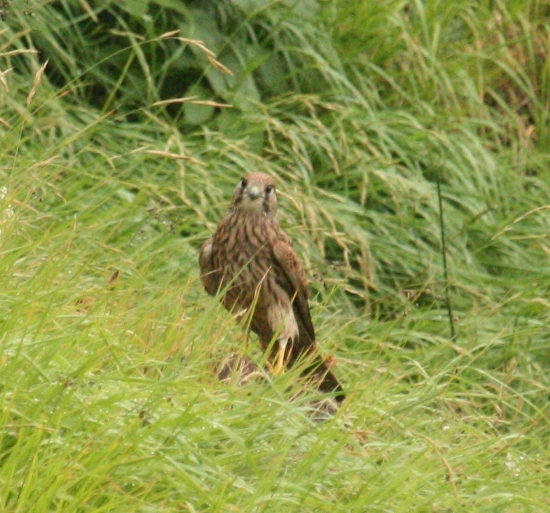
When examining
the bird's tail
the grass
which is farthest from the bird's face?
the bird's tail

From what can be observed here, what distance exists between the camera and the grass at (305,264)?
321 centimetres

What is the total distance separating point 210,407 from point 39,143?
253cm

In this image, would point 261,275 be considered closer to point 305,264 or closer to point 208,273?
point 208,273

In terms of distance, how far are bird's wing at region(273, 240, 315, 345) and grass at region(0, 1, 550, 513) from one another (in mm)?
99

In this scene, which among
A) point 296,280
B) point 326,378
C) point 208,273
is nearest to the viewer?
point 326,378

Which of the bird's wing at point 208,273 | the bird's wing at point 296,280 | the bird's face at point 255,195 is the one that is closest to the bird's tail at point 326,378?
the bird's wing at point 296,280

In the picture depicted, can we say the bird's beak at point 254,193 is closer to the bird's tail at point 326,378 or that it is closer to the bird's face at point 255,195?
the bird's face at point 255,195

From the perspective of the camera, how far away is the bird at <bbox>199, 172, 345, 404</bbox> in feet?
15.4

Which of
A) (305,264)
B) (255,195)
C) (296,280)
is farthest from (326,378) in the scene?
(305,264)

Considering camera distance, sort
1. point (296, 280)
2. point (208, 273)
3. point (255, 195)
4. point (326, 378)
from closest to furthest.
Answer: point (326, 378) → point (208, 273) → point (296, 280) → point (255, 195)

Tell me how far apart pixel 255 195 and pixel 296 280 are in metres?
0.39

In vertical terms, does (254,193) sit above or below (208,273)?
above

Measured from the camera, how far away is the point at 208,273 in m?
4.73

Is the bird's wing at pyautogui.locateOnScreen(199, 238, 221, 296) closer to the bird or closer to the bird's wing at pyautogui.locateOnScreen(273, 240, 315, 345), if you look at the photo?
the bird
